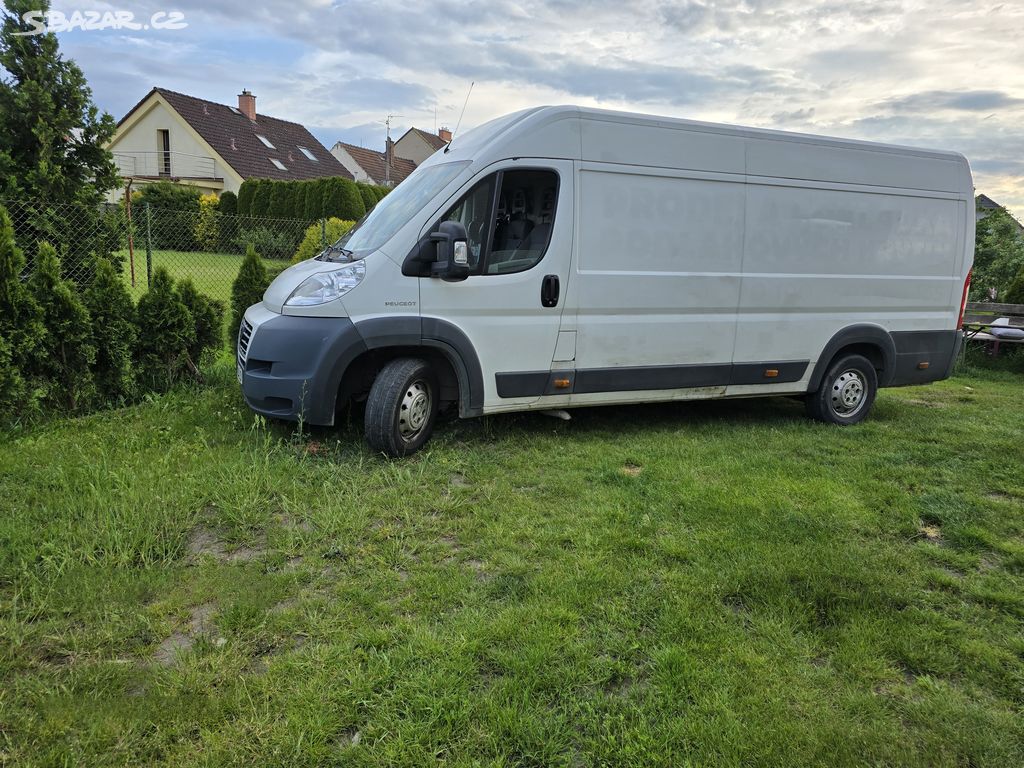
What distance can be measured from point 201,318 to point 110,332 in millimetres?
1003

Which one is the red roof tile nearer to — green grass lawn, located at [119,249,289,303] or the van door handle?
green grass lawn, located at [119,249,289,303]

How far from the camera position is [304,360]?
4539mm

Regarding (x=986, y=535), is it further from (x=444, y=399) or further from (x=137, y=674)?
(x=137, y=674)

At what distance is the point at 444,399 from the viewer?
5164 mm

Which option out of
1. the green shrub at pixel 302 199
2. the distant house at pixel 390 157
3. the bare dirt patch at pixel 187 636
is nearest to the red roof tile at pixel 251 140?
the distant house at pixel 390 157

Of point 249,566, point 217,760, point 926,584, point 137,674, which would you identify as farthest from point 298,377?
point 926,584

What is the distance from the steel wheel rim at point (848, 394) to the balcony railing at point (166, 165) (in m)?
29.7

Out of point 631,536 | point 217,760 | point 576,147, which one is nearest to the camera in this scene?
point 217,760

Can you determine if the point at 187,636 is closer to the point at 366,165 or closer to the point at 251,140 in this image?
the point at 251,140

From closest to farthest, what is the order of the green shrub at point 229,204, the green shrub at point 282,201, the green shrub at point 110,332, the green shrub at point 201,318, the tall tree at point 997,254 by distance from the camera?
the green shrub at point 110,332 → the green shrub at point 201,318 → the tall tree at point 997,254 → the green shrub at point 282,201 → the green shrub at point 229,204

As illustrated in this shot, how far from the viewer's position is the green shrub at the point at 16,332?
494 centimetres

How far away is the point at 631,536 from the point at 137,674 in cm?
239

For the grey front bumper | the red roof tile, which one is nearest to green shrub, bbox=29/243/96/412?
the grey front bumper

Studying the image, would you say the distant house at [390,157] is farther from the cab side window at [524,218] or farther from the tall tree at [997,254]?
the cab side window at [524,218]
